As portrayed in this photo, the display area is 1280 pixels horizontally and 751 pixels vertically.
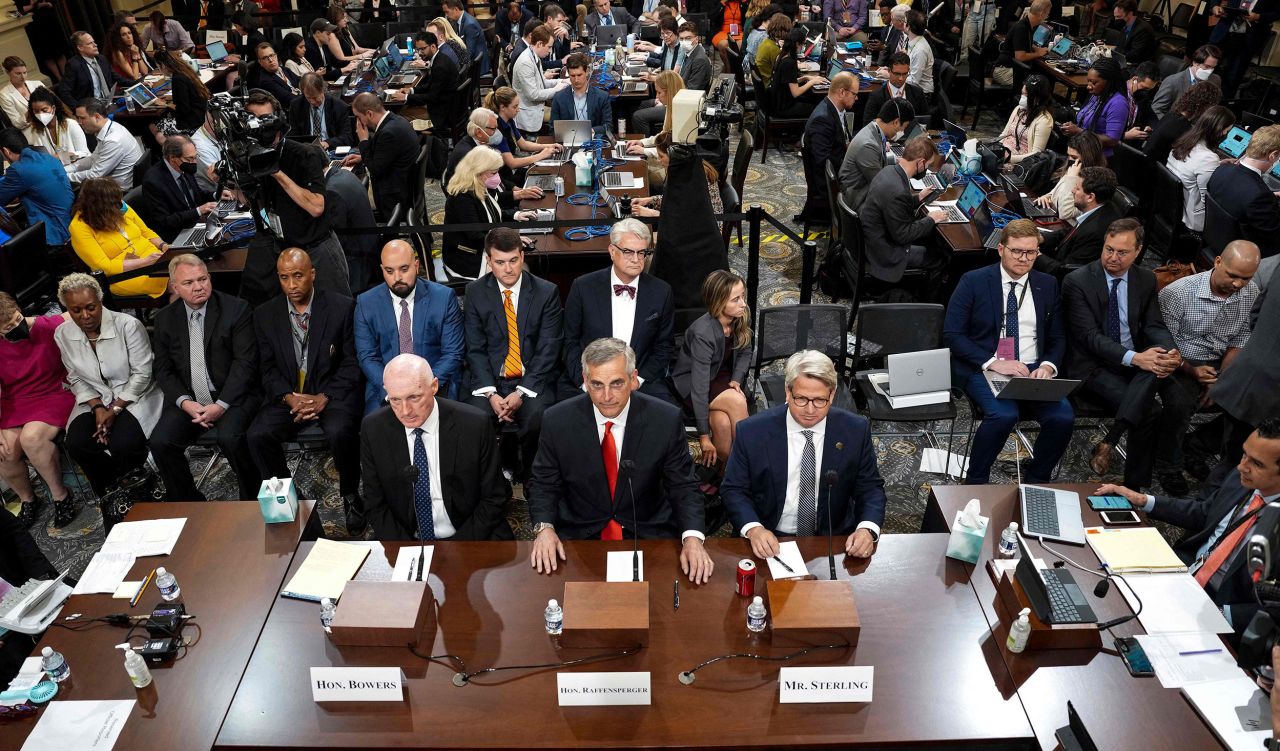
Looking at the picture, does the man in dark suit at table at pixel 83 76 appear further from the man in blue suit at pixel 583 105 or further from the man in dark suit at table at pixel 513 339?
the man in dark suit at table at pixel 513 339

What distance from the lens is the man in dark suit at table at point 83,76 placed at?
9641 millimetres

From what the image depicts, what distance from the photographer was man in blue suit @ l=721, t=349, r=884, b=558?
3590mm

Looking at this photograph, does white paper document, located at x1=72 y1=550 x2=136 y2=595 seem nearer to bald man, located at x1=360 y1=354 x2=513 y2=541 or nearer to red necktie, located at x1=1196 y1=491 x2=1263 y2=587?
bald man, located at x1=360 y1=354 x2=513 y2=541

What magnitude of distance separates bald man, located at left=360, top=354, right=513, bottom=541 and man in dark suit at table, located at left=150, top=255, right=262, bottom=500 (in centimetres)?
135

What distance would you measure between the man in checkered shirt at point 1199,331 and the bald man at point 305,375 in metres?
4.53

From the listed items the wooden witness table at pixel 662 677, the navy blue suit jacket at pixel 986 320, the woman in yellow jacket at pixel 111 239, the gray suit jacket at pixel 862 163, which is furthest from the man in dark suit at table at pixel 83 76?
the navy blue suit jacket at pixel 986 320

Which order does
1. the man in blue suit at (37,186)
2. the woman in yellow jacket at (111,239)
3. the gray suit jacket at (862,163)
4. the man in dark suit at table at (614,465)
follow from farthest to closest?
the gray suit jacket at (862,163)
the man in blue suit at (37,186)
the woman in yellow jacket at (111,239)
the man in dark suit at table at (614,465)

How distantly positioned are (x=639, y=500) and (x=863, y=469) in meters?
0.96

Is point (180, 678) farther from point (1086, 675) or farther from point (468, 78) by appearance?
point (468, 78)

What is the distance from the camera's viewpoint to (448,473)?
3811mm

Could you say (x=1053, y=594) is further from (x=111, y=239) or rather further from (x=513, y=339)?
(x=111, y=239)

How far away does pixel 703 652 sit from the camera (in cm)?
291

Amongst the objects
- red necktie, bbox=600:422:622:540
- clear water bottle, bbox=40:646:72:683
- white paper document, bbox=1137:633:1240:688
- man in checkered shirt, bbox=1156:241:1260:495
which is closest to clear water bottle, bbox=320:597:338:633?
clear water bottle, bbox=40:646:72:683

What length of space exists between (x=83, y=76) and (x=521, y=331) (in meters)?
7.97
